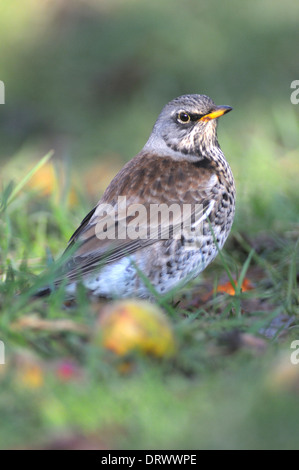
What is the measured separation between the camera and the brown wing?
4426 millimetres

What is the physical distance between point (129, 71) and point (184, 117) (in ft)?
14.5

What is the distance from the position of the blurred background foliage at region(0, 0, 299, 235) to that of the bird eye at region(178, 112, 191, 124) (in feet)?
8.54

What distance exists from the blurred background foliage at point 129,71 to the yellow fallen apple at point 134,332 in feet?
15.0

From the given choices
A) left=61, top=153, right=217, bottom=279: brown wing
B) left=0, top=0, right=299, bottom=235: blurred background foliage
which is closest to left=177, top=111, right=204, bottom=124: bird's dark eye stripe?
left=61, top=153, right=217, bottom=279: brown wing

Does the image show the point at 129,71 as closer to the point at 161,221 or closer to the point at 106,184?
the point at 106,184

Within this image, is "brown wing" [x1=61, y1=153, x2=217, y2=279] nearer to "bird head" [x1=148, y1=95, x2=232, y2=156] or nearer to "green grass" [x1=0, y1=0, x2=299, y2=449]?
"bird head" [x1=148, y1=95, x2=232, y2=156]

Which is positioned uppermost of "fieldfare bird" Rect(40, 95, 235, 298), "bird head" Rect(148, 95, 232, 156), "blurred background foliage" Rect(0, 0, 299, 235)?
"blurred background foliage" Rect(0, 0, 299, 235)

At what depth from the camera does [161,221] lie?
178 inches

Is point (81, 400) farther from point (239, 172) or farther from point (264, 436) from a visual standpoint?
point (239, 172)

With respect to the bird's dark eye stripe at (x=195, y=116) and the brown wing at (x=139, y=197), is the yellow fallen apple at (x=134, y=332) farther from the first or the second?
the bird's dark eye stripe at (x=195, y=116)

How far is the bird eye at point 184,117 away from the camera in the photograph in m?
5.04

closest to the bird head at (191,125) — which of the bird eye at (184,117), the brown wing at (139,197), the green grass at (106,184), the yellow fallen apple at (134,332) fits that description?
the bird eye at (184,117)

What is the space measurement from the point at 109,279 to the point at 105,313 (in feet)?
4.04

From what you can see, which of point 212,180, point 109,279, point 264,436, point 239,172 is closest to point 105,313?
point 264,436
